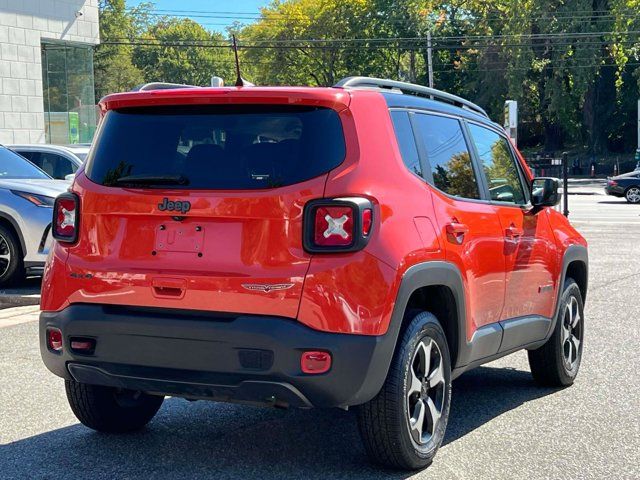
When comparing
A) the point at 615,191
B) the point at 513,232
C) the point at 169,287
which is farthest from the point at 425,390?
the point at 615,191

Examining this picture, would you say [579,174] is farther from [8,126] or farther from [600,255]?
[600,255]

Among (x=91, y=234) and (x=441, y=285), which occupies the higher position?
(x=91, y=234)

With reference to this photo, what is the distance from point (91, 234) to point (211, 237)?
25.8 inches

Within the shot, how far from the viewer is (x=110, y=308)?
4430mm

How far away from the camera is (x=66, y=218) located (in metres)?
4.70

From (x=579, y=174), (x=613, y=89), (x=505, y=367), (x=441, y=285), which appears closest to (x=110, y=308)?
(x=441, y=285)

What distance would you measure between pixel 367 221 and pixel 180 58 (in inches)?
4081

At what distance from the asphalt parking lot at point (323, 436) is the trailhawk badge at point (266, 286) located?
0.98 metres

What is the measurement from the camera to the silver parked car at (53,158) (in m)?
14.3

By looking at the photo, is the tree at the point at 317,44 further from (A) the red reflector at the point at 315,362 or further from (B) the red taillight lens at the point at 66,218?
(A) the red reflector at the point at 315,362

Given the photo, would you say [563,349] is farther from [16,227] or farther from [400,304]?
[16,227]

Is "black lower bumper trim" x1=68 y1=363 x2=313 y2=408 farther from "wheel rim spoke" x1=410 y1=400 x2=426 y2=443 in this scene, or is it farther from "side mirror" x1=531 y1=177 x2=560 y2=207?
"side mirror" x1=531 y1=177 x2=560 y2=207

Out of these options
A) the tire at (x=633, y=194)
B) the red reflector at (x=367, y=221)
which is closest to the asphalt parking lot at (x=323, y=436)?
the red reflector at (x=367, y=221)

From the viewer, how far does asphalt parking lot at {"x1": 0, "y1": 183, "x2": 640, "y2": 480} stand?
15.4ft
